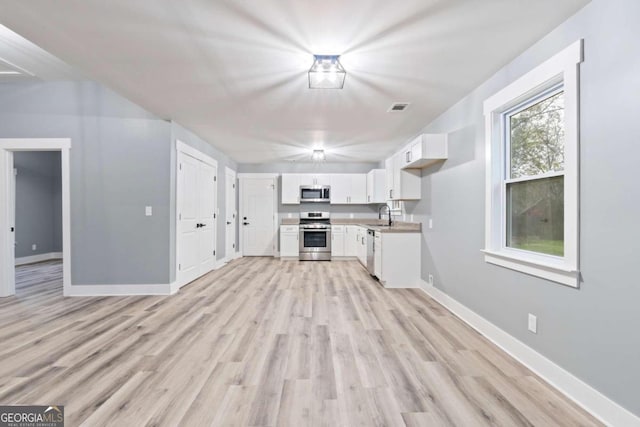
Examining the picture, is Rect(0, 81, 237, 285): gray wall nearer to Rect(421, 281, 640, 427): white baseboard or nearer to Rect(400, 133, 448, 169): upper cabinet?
Rect(400, 133, 448, 169): upper cabinet

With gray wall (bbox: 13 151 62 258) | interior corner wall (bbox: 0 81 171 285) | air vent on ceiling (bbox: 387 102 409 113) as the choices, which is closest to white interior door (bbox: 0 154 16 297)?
interior corner wall (bbox: 0 81 171 285)

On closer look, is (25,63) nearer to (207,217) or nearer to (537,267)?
(207,217)

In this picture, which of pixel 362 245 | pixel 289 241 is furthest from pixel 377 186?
pixel 289 241


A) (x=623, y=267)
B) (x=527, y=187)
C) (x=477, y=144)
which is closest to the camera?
(x=623, y=267)

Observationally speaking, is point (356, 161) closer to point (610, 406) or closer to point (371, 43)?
point (371, 43)

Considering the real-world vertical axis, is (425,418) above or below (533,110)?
below

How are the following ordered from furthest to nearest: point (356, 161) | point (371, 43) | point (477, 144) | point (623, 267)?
point (356, 161) < point (477, 144) < point (371, 43) < point (623, 267)

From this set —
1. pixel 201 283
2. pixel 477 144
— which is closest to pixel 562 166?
pixel 477 144

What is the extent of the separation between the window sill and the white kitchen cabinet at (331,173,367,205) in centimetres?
469

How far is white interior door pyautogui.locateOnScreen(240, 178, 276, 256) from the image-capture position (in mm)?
7527

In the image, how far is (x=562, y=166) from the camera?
2025 mm

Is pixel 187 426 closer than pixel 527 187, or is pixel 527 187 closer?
pixel 187 426

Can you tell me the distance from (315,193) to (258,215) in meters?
1.58

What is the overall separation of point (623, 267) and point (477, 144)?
174cm
